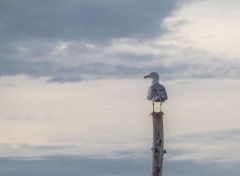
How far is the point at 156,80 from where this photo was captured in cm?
3003

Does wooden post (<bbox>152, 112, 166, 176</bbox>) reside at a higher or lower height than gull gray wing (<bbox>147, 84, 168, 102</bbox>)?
lower

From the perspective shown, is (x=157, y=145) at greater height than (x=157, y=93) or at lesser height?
lesser

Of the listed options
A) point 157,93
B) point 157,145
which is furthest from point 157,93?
point 157,145

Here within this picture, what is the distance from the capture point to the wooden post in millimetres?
23047

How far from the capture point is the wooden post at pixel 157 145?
23.0 m

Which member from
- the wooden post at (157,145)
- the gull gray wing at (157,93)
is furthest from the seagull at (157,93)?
the wooden post at (157,145)

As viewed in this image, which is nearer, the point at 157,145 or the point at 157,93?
the point at 157,145

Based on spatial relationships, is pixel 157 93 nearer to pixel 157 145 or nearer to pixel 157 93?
pixel 157 93

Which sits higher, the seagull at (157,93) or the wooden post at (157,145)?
the seagull at (157,93)

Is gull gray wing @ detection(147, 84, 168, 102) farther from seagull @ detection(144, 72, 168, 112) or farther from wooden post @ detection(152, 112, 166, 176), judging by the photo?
wooden post @ detection(152, 112, 166, 176)

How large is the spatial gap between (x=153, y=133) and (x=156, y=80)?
7.16m

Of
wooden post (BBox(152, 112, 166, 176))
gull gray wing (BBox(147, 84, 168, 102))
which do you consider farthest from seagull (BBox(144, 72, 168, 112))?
wooden post (BBox(152, 112, 166, 176))

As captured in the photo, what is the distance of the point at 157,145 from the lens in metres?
23.1

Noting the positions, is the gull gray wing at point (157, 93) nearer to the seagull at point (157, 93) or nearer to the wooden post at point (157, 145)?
the seagull at point (157, 93)
